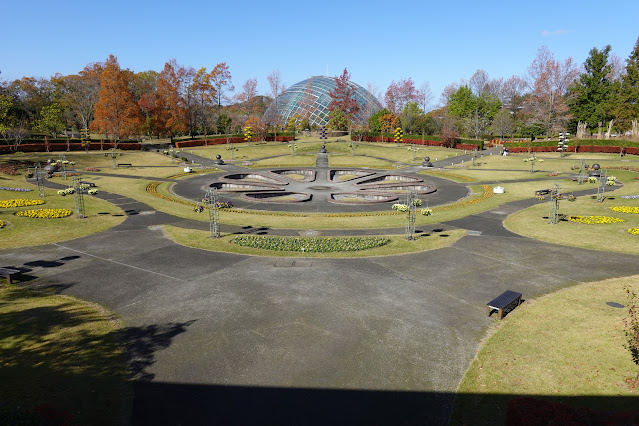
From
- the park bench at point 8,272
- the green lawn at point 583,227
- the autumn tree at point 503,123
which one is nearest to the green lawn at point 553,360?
the green lawn at point 583,227

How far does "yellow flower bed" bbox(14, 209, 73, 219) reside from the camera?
2944 cm

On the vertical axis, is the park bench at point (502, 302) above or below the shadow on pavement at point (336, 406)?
above

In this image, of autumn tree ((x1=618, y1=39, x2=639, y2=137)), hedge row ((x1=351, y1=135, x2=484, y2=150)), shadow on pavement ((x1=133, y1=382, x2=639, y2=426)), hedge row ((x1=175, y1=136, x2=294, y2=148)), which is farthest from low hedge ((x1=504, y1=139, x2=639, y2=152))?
shadow on pavement ((x1=133, y1=382, x2=639, y2=426))

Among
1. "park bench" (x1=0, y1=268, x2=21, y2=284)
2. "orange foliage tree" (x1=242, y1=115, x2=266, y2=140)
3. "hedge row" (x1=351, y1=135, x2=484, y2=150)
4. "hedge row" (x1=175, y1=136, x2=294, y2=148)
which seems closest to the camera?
"park bench" (x1=0, y1=268, x2=21, y2=284)

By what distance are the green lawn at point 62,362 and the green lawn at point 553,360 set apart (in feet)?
31.3

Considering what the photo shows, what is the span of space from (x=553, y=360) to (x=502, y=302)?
322cm

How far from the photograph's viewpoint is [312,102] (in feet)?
405

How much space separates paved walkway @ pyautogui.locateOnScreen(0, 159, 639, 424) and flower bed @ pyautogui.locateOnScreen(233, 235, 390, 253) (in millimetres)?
1861

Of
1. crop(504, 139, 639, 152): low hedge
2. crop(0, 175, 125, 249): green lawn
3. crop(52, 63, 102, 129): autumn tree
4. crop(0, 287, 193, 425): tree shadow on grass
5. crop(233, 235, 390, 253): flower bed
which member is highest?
crop(52, 63, 102, 129): autumn tree

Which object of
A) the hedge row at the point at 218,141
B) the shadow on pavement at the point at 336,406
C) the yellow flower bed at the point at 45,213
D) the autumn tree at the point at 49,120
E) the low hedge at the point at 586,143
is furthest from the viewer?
the hedge row at the point at 218,141

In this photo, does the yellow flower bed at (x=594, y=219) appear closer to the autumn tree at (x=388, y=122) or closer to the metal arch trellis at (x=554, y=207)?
the metal arch trellis at (x=554, y=207)

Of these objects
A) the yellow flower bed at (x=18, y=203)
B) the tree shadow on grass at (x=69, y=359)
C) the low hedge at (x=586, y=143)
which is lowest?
the tree shadow on grass at (x=69, y=359)

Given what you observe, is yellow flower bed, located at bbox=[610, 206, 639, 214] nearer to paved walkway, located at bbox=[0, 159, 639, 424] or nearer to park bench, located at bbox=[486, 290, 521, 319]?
paved walkway, located at bbox=[0, 159, 639, 424]

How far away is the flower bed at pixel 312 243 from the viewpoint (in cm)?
2316
